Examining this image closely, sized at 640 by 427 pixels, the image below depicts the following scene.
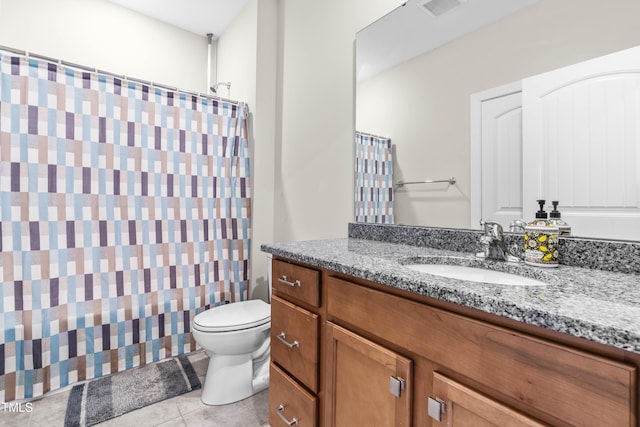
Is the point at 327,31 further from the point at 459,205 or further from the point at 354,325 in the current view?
the point at 354,325

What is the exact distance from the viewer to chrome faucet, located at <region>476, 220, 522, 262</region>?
985 mm

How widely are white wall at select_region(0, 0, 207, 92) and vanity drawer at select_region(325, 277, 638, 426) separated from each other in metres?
2.78

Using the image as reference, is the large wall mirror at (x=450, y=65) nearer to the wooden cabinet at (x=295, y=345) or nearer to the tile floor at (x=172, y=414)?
the wooden cabinet at (x=295, y=345)

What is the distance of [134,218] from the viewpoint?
74.9 inches

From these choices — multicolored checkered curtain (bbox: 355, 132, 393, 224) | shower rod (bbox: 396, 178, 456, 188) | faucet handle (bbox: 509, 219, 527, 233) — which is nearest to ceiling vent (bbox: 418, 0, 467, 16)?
multicolored checkered curtain (bbox: 355, 132, 393, 224)

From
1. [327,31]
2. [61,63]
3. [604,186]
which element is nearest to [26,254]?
[61,63]

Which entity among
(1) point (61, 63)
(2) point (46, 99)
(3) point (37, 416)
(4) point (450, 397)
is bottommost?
(3) point (37, 416)

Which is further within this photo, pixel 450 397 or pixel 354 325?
pixel 354 325

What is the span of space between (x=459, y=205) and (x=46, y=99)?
2152mm

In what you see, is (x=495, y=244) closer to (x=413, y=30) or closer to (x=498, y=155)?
(x=498, y=155)

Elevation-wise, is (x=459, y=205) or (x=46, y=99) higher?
(x=46, y=99)

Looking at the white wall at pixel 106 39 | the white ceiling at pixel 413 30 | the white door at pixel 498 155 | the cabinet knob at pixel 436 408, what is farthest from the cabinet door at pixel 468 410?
the white wall at pixel 106 39

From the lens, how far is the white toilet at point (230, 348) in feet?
5.09

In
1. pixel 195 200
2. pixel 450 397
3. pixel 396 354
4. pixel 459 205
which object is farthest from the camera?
pixel 195 200
